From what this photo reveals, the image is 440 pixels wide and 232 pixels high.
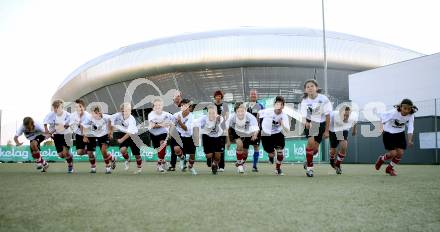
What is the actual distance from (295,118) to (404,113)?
23971 millimetres

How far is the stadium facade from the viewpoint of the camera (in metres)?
35.1

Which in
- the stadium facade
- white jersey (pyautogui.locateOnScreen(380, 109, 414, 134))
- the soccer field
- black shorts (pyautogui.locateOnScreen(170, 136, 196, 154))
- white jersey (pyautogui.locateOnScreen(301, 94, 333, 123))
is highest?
the stadium facade

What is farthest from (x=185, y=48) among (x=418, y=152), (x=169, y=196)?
(x=169, y=196)

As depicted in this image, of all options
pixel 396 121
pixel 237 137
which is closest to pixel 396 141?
pixel 396 121

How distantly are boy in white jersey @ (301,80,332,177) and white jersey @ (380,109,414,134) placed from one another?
169 centimetres

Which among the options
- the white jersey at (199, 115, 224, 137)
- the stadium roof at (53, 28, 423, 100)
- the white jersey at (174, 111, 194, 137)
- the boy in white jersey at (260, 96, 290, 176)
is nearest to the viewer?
the white jersey at (199, 115, 224, 137)

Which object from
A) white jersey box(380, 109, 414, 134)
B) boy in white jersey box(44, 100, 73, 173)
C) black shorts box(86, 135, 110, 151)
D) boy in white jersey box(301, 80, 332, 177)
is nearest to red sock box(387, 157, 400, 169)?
white jersey box(380, 109, 414, 134)

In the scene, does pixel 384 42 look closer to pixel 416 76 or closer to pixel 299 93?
pixel 299 93

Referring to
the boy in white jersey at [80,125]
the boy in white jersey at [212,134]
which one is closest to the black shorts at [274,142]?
the boy in white jersey at [212,134]

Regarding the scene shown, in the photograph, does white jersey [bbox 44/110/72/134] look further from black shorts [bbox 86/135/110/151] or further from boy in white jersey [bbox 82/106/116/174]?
black shorts [bbox 86/135/110/151]

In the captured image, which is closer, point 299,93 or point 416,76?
point 416,76

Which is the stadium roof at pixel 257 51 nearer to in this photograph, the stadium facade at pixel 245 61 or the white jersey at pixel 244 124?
the stadium facade at pixel 245 61

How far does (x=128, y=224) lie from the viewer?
271cm

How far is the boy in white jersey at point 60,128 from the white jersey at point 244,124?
4357 mm
